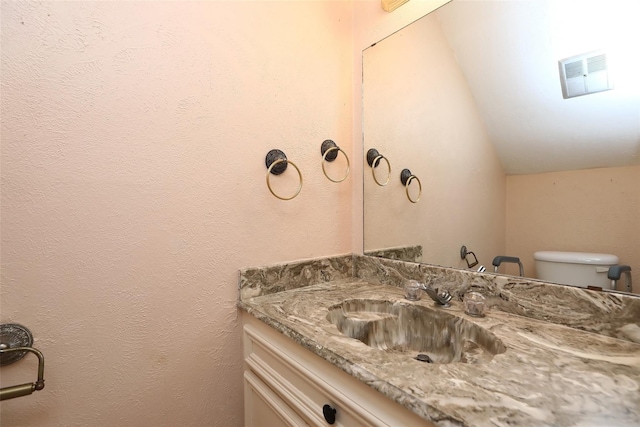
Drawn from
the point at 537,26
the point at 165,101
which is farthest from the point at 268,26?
the point at 537,26

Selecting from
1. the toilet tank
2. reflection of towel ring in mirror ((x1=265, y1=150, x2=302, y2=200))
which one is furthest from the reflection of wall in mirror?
reflection of towel ring in mirror ((x1=265, y1=150, x2=302, y2=200))

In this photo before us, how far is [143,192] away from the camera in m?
0.77

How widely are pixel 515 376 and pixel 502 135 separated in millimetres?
650

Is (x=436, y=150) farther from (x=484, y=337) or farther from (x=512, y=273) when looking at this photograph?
(x=484, y=337)

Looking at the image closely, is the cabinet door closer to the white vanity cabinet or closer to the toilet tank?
the white vanity cabinet

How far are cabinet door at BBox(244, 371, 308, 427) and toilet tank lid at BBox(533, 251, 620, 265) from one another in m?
0.70

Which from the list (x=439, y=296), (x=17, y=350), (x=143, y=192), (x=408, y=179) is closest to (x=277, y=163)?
(x=143, y=192)

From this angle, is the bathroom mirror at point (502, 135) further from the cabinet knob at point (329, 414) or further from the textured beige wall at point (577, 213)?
the cabinet knob at point (329, 414)

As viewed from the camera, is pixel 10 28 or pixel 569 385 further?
pixel 10 28

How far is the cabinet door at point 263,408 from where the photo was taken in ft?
2.28

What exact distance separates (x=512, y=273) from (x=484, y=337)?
0.22m

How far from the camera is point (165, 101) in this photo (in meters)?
0.79

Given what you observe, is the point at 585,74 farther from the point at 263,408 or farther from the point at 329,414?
the point at 263,408

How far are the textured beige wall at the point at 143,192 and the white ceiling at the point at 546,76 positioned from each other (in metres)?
0.56
